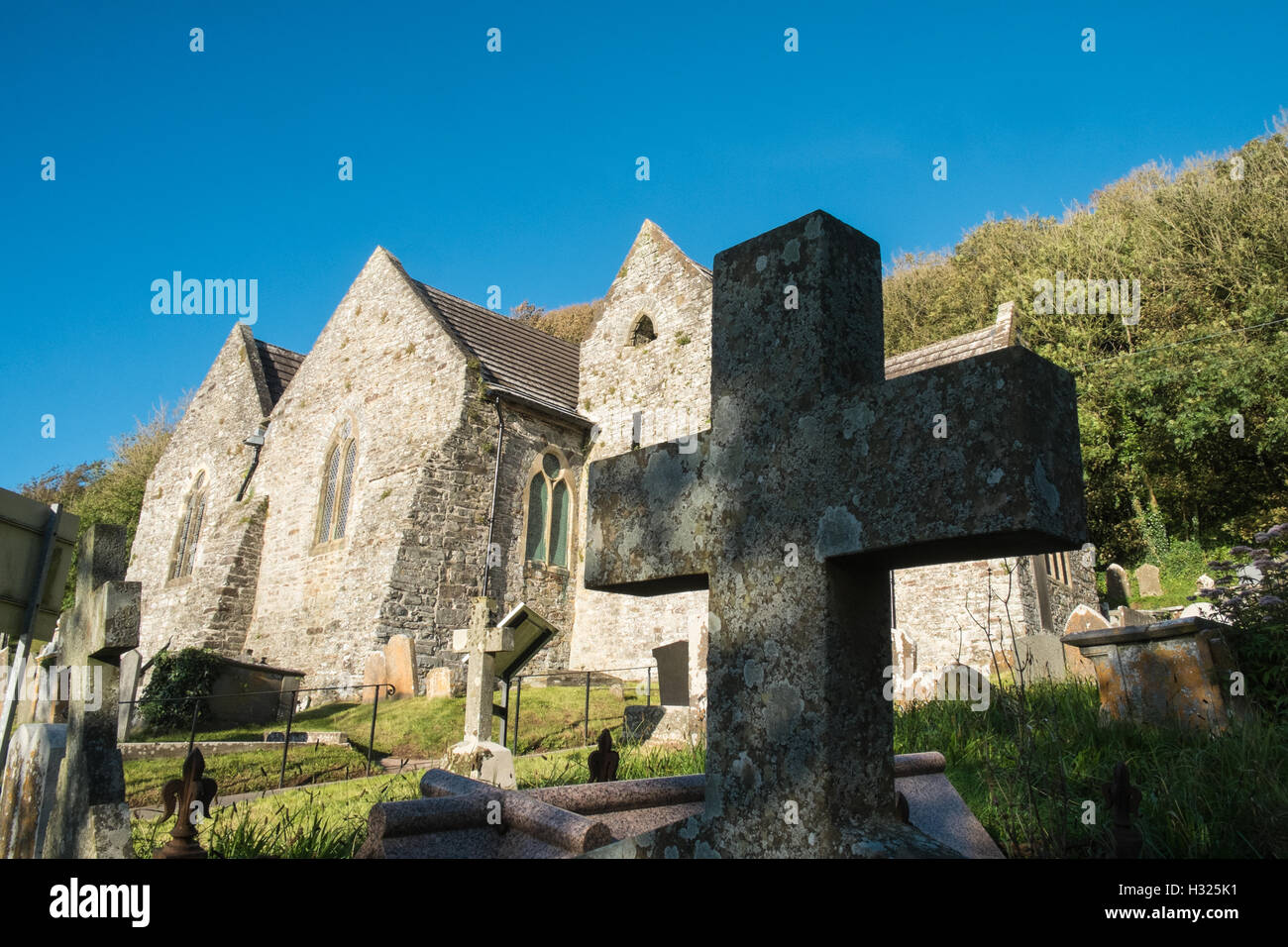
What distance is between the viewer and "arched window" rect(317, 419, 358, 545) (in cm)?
1827

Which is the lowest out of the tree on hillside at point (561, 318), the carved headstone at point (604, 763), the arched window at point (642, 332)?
the carved headstone at point (604, 763)

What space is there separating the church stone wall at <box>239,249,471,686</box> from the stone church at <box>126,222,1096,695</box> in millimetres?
48

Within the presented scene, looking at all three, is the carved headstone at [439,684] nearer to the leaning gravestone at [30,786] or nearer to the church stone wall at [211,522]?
the church stone wall at [211,522]

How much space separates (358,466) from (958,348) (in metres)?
12.9

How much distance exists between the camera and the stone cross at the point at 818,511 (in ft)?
6.95

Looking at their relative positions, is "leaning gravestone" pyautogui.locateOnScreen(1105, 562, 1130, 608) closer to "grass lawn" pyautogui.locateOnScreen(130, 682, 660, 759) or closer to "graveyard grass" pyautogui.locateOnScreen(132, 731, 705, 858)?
"grass lawn" pyautogui.locateOnScreen(130, 682, 660, 759)

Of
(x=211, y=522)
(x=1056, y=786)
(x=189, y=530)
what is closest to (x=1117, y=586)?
(x=1056, y=786)

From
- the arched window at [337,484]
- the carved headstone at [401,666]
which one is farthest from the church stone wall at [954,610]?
the arched window at [337,484]

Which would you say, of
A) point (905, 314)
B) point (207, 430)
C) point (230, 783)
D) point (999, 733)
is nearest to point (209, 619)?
point (207, 430)

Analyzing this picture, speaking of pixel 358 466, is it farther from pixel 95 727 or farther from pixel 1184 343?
pixel 1184 343

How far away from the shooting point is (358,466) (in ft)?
59.3

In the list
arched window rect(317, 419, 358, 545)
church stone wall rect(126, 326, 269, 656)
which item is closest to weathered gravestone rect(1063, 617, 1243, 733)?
arched window rect(317, 419, 358, 545)

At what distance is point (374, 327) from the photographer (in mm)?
19219

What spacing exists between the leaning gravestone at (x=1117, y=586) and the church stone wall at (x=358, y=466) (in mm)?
18539
